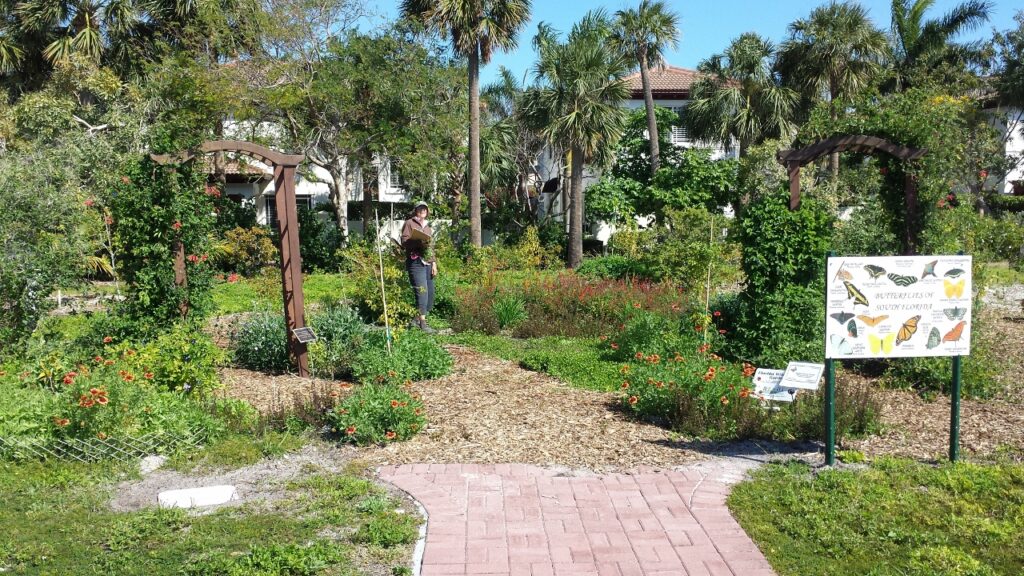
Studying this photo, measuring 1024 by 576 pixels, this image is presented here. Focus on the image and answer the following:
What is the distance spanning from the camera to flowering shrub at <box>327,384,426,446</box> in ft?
21.6

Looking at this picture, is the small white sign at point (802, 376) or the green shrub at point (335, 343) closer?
the small white sign at point (802, 376)

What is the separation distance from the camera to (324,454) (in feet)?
21.1

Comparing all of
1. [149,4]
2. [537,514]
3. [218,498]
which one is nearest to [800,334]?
[537,514]

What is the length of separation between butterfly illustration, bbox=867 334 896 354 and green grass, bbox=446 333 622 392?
3.06 meters

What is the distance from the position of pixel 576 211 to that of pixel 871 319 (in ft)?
56.9

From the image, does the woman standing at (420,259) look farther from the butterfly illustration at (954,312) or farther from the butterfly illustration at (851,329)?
the butterfly illustration at (954,312)

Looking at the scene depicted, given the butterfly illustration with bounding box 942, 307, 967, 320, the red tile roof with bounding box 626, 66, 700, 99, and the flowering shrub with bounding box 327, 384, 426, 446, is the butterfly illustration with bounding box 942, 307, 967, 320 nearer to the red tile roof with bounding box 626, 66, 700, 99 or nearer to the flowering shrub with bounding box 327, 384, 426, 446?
the flowering shrub with bounding box 327, 384, 426, 446

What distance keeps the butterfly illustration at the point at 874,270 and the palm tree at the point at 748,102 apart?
19.3 metres

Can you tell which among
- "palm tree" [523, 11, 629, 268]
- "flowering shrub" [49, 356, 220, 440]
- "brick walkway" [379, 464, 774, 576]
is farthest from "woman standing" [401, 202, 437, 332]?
"palm tree" [523, 11, 629, 268]

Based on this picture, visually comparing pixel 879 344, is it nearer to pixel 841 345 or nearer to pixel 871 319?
pixel 871 319

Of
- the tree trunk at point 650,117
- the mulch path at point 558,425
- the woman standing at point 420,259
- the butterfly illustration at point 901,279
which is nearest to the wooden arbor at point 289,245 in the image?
the mulch path at point 558,425

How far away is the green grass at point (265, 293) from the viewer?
431 inches

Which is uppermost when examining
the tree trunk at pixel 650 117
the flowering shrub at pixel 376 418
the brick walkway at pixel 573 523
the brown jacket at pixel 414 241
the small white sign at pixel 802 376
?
the tree trunk at pixel 650 117

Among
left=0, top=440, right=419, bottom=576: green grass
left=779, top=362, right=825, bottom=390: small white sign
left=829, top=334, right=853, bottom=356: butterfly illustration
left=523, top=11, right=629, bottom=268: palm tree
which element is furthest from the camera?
left=523, top=11, right=629, bottom=268: palm tree
